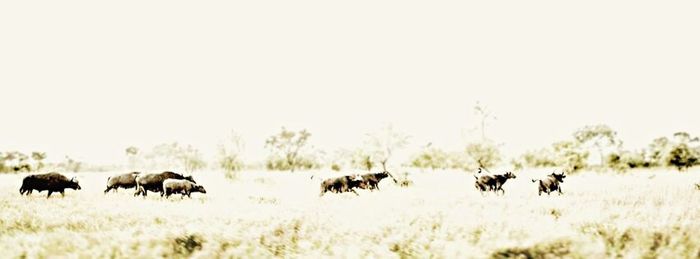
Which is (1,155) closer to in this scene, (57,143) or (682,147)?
(682,147)

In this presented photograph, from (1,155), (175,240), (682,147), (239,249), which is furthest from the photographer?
(1,155)

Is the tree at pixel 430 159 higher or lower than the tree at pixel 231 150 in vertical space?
lower

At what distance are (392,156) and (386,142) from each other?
2.00 meters

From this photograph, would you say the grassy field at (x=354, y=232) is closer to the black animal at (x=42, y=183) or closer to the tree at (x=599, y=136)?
the black animal at (x=42, y=183)

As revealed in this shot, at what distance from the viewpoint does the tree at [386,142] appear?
141ft

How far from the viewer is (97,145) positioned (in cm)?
13662

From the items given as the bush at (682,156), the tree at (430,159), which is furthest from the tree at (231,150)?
the bush at (682,156)

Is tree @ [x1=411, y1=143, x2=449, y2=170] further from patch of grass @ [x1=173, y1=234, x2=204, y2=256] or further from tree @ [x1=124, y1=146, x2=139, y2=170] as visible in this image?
patch of grass @ [x1=173, y1=234, x2=204, y2=256]

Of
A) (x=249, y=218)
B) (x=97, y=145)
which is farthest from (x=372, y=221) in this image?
(x=97, y=145)

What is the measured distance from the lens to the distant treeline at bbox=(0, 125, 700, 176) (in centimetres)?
4344

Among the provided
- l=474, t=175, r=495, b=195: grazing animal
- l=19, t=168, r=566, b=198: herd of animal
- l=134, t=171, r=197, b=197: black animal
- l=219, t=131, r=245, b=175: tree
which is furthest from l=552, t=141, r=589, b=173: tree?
l=134, t=171, r=197, b=197: black animal

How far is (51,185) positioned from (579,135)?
77.9 meters

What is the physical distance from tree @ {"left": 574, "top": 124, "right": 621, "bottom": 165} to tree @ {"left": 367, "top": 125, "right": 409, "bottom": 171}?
4726cm

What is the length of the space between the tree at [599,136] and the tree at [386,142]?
155 feet
